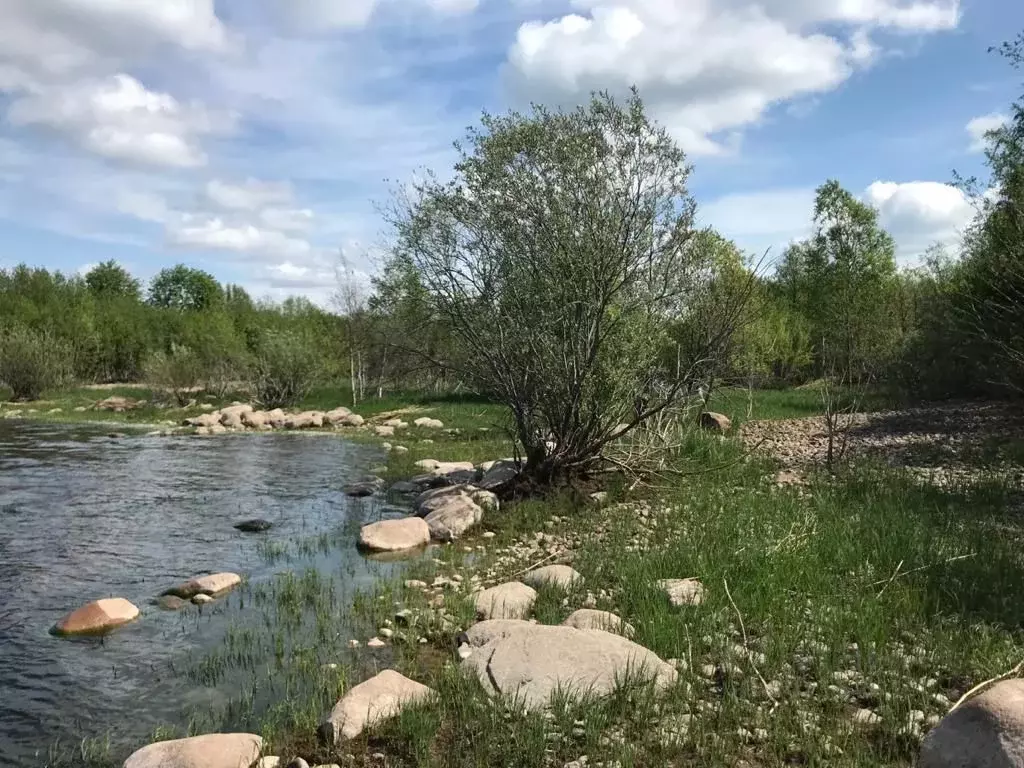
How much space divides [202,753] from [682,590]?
4.52m

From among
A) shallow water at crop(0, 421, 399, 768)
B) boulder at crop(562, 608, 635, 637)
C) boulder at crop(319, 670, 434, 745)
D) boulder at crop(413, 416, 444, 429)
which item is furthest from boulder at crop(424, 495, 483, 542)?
boulder at crop(413, 416, 444, 429)

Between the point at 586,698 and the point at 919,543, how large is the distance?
5.09 m

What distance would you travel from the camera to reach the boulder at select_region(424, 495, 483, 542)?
1235cm

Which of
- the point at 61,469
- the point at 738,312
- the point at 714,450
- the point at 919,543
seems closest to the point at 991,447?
the point at 714,450

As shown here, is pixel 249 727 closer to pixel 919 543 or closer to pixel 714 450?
pixel 919 543

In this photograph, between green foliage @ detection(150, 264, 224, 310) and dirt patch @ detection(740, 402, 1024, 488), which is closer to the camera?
dirt patch @ detection(740, 402, 1024, 488)

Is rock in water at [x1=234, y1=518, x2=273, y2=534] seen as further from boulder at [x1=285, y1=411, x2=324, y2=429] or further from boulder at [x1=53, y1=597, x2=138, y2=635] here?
boulder at [x1=285, y1=411, x2=324, y2=429]

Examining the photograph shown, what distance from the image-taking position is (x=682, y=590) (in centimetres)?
777

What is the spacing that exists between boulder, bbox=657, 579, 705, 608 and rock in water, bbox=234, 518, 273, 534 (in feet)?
25.9

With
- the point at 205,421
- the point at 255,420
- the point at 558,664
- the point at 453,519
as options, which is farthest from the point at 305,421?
the point at 558,664

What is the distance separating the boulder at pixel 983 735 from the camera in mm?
3904

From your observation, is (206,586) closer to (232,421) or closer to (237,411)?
(232,421)

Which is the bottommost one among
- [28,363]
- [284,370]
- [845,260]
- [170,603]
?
[170,603]

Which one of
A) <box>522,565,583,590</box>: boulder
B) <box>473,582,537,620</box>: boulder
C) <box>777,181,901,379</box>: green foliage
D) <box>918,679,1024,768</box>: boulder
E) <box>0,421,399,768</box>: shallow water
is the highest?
<box>777,181,901,379</box>: green foliage
